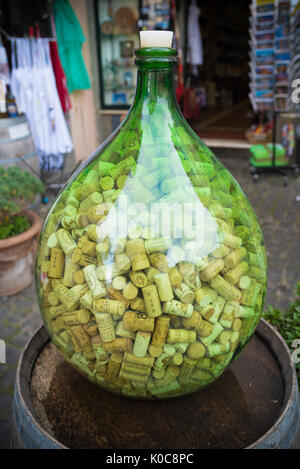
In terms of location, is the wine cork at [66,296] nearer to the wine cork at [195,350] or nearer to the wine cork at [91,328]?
the wine cork at [91,328]

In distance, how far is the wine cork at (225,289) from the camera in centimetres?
96

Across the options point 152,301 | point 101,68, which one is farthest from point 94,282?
point 101,68

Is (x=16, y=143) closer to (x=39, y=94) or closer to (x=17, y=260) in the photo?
(x=39, y=94)

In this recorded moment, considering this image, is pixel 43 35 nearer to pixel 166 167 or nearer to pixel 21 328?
pixel 21 328

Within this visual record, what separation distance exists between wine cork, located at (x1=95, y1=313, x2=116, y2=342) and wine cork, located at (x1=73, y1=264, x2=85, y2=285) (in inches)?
3.3

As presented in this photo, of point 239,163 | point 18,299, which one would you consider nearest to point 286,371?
point 18,299

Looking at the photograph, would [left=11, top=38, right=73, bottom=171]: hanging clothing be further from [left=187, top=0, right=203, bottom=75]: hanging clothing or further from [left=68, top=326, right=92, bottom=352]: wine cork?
[left=68, top=326, right=92, bottom=352]: wine cork

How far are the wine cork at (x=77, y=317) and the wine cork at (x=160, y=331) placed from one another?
157mm

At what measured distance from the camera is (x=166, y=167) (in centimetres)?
97

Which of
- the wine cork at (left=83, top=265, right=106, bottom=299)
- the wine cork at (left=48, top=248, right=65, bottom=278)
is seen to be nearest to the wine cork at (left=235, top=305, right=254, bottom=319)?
the wine cork at (left=83, top=265, right=106, bottom=299)

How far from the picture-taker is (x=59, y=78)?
5.55 meters

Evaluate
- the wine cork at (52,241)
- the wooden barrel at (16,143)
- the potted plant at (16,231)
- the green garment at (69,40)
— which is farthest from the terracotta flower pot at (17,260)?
the green garment at (69,40)

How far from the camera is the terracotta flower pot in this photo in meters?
3.40

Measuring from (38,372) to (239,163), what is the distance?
20.5ft
